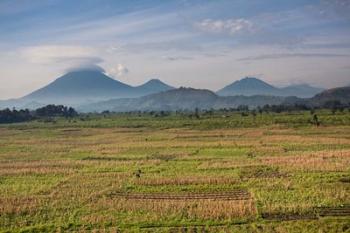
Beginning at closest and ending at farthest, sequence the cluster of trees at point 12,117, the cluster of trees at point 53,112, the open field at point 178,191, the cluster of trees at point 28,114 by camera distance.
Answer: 1. the open field at point 178,191
2. the cluster of trees at point 12,117
3. the cluster of trees at point 28,114
4. the cluster of trees at point 53,112

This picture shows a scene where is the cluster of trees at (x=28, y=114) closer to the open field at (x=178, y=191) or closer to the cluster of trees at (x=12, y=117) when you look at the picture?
the cluster of trees at (x=12, y=117)

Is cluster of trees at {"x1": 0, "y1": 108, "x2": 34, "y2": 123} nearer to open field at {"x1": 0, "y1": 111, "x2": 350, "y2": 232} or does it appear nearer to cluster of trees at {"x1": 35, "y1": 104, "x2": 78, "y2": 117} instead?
cluster of trees at {"x1": 35, "y1": 104, "x2": 78, "y2": 117}

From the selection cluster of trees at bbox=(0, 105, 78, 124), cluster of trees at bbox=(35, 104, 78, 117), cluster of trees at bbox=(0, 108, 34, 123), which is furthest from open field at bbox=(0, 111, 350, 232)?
cluster of trees at bbox=(35, 104, 78, 117)

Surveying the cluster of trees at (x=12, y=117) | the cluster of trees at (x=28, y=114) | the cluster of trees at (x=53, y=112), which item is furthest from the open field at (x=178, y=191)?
the cluster of trees at (x=53, y=112)

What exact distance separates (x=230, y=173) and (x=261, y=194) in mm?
6712

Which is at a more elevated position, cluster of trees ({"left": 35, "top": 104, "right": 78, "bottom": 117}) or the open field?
cluster of trees ({"left": 35, "top": 104, "right": 78, "bottom": 117})

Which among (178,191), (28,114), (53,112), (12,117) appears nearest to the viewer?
(178,191)

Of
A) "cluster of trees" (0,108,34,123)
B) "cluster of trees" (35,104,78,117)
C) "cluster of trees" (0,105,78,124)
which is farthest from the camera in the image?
"cluster of trees" (35,104,78,117)

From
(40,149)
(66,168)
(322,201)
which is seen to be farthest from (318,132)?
(322,201)

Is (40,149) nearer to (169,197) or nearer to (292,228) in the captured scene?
(169,197)

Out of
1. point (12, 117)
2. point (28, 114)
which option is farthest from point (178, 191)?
point (28, 114)

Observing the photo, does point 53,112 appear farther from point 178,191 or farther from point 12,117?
point 178,191

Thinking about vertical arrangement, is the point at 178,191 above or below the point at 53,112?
below

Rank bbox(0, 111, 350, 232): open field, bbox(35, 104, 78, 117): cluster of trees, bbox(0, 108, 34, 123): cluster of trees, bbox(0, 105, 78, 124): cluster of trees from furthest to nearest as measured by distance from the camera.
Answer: bbox(35, 104, 78, 117): cluster of trees, bbox(0, 105, 78, 124): cluster of trees, bbox(0, 108, 34, 123): cluster of trees, bbox(0, 111, 350, 232): open field
